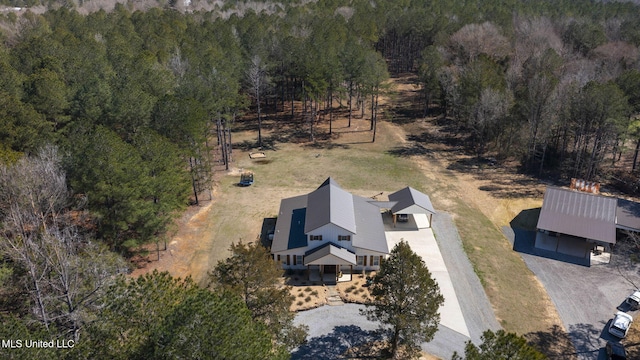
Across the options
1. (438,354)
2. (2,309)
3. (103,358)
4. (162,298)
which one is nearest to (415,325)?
(438,354)

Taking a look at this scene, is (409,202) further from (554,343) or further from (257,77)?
(257,77)

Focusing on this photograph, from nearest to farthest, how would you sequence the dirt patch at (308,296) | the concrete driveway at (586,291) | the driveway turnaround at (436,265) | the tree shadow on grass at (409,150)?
the concrete driveway at (586,291), the driveway turnaround at (436,265), the dirt patch at (308,296), the tree shadow on grass at (409,150)

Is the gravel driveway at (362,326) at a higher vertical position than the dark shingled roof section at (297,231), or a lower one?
lower

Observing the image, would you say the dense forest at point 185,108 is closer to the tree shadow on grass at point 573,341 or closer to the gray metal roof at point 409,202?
the tree shadow on grass at point 573,341

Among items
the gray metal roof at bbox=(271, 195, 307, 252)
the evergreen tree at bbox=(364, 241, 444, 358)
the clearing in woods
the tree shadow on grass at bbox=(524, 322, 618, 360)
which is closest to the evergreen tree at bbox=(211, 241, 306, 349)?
the evergreen tree at bbox=(364, 241, 444, 358)

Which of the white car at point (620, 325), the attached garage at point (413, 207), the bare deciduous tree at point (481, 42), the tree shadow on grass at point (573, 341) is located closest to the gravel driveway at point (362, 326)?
the tree shadow on grass at point (573, 341)

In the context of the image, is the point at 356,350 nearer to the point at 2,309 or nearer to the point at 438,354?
the point at 438,354
